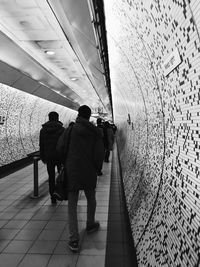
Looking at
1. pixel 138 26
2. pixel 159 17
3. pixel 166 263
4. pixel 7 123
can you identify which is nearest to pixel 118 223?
pixel 166 263

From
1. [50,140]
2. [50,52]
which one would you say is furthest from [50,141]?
[50,52]

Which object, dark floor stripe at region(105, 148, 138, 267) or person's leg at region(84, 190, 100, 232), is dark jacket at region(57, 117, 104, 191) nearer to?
person's leg at region(84, 190, 100, 232)

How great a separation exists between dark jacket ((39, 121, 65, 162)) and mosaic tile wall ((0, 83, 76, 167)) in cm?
417

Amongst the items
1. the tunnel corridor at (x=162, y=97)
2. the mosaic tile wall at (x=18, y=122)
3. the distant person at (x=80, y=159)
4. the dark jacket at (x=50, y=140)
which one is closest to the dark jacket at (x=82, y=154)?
the distant person at (x=80, y=159)

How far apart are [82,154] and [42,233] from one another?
4.62 ft

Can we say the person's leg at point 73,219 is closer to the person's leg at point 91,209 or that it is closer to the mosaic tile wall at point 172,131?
the person's leg at point 91,209

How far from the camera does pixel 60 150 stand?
3766 millimetres

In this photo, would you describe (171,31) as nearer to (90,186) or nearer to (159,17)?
(159,17)

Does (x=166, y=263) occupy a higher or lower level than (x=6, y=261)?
higher

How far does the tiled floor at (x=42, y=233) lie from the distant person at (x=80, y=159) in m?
0.26

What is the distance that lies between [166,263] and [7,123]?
29.4ft

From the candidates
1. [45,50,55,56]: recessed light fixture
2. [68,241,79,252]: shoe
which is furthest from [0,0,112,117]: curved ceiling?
[68,241,79,252]: shoe

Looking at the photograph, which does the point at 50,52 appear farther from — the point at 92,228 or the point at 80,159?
the point at 92,228

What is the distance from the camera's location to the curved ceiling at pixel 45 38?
186 inches
